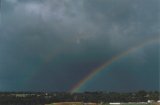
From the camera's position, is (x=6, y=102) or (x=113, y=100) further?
(x=113, y=100)

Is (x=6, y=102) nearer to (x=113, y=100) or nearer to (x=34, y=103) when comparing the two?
(x=34, y=103)

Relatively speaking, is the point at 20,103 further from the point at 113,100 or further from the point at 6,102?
the point at 113,100

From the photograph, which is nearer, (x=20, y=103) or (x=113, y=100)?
(x=20, y=103)

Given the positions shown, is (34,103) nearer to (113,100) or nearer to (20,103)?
(20,103)

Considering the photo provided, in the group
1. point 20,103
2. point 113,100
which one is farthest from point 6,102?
point 113,100

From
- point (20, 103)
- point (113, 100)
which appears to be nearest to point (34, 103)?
point (20, 103)

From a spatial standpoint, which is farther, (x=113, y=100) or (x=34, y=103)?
(x=113, y=100)
